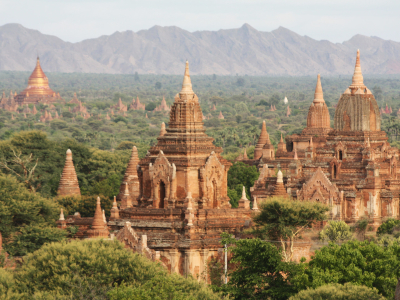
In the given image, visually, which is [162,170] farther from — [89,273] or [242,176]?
[242,176]

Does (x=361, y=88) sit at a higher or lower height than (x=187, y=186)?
higher

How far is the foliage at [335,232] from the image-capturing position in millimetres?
42281

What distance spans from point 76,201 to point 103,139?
9048cm

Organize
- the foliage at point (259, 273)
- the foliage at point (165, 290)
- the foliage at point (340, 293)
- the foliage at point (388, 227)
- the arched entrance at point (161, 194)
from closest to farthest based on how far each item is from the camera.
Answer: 1. the foliage at point (340, 293)
2. the foliage at point (165, 290)
3. the foliage at point (259, 273)
4. the arched entrance at point (161, 194)
5. the foliage at point (388, 227)

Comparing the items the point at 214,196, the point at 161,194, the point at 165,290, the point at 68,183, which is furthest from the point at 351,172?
the point at 165,290

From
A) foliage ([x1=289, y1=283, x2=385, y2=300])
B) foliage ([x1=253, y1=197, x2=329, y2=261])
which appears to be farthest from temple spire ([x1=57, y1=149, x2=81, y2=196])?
foliage ([x1=289, y1=283, x2=385, y2=300])

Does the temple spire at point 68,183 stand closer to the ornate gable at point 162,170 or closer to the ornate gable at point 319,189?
the ornate gable at point 319,189

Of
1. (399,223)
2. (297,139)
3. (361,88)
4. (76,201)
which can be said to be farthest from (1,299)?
(297,139)

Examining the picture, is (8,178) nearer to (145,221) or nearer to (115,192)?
(145,221)

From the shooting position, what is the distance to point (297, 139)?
231 feet

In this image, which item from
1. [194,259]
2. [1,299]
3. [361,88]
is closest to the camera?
[1,299]

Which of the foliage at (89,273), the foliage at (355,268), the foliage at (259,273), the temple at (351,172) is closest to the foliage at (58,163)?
the temple at (351,172)

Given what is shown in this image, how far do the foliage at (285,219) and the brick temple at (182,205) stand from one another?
1.23 metres

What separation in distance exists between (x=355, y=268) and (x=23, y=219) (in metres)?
16.5
